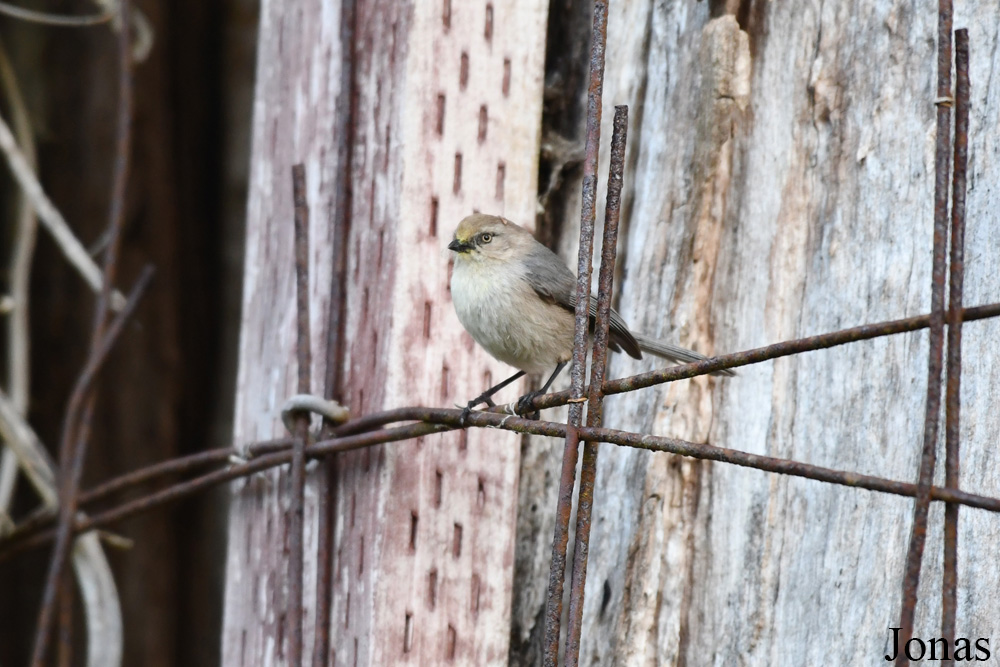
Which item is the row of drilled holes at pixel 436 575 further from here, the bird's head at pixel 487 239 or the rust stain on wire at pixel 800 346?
the rust stain on wire at pixel 800 346

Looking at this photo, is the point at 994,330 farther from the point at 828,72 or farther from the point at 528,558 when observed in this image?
the point at 528,558

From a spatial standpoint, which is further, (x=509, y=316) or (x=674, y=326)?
(x=509, y=316)

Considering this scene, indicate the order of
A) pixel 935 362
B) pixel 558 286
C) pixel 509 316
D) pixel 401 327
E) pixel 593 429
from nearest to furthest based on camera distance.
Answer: pixel 935 362
pixel 593 429
pixel 401 327
pixel 509 316
pixel 558 286

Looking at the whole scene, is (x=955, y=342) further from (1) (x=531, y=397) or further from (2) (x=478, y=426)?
(1) (x=531, y=397)

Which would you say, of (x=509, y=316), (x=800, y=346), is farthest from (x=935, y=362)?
(x=509, y=316)

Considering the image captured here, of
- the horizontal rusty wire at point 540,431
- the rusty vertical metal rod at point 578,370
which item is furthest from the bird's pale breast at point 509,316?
the rusty vertical metal rod at point 578,370

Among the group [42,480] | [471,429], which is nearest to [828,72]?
[471,429]
